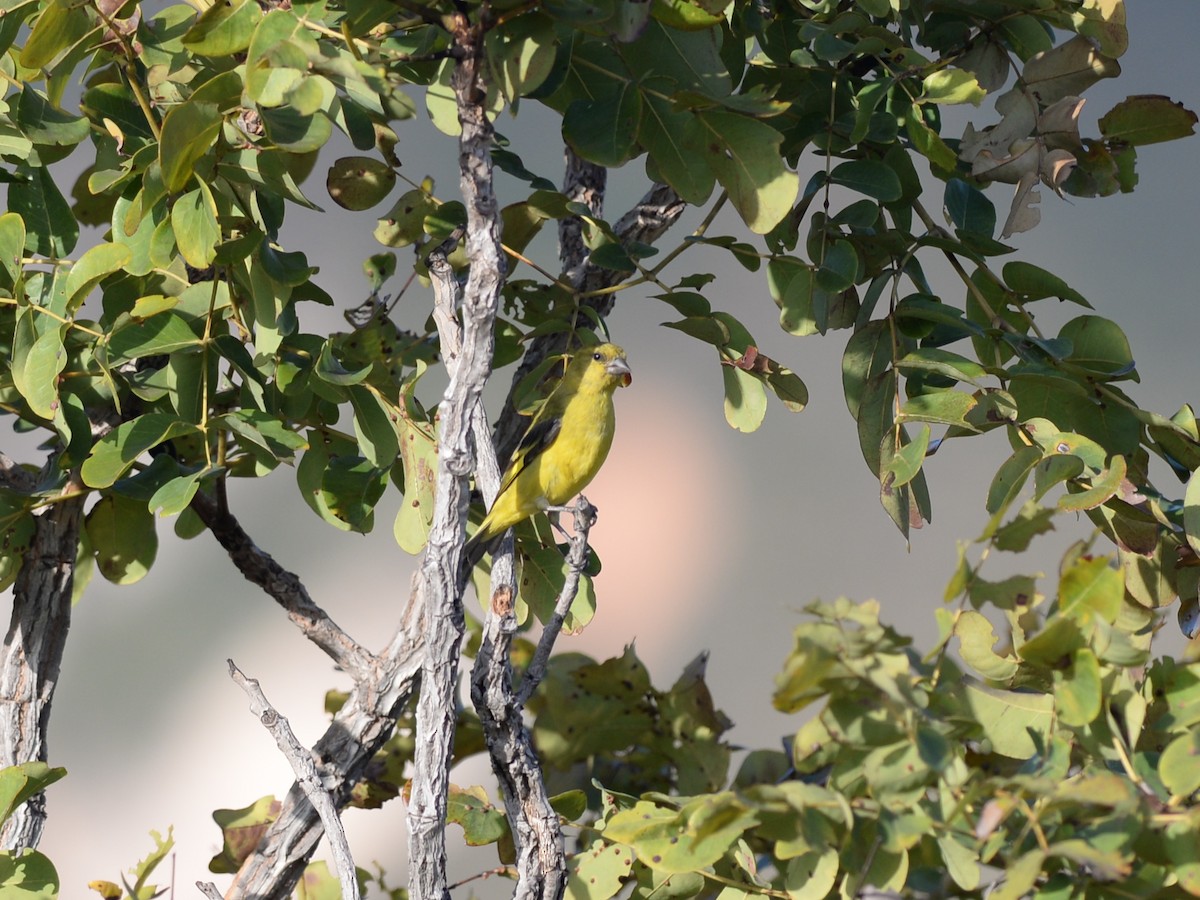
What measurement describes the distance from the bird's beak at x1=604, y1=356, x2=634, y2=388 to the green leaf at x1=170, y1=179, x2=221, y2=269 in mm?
696

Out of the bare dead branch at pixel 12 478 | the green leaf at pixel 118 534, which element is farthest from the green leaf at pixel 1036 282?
the bare dead branch at pixel 12 478

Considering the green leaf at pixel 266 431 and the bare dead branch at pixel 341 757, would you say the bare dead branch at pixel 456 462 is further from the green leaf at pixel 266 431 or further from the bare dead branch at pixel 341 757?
the bare dead branch at pixel 341 757

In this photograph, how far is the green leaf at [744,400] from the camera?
120 cm

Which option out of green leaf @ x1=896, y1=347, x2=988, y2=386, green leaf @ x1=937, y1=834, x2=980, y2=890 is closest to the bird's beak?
green leaf @ x1=896, y1=347, x2=988, y2=386

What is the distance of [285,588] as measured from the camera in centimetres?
147

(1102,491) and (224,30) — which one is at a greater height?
(224,30)

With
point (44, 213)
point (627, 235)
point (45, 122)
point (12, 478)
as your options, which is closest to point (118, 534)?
point (12, 478)

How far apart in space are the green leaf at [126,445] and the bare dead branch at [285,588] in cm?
26

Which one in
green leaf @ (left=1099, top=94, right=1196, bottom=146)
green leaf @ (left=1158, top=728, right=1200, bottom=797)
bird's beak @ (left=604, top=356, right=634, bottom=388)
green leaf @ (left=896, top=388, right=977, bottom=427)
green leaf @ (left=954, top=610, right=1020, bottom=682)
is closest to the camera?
green leaf @ (left=1158, top=728, right=1200, bottom=797)

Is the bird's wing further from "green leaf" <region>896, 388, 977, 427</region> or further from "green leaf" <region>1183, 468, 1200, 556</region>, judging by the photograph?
"green leaf" <region>1183, 468, 1200, 556</region>

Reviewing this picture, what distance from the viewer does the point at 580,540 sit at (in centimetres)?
106

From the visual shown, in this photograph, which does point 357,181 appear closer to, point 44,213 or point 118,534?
point 44,213

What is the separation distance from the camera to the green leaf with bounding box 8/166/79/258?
4.19 feet

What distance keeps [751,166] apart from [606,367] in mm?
629
